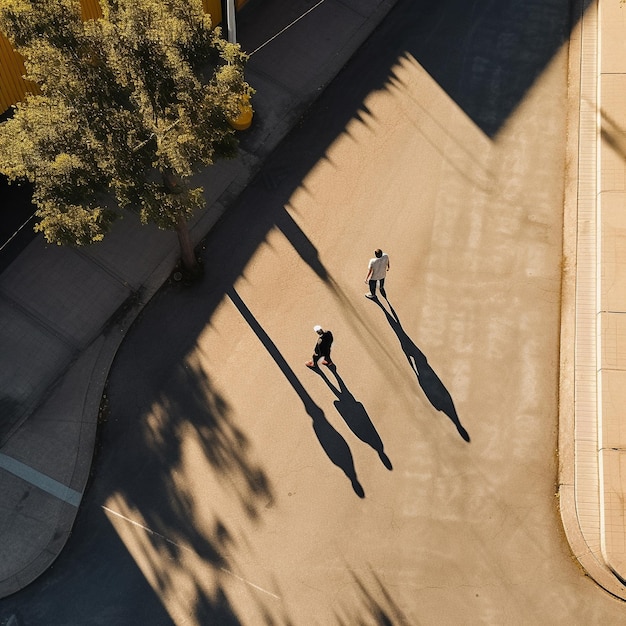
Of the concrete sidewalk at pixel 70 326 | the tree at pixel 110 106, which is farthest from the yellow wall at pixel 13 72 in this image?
the concrete sidewalk at pixel 70 326

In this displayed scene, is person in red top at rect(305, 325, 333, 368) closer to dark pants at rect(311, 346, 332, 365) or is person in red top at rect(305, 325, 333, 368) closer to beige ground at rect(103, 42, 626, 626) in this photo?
dark pants at rect(311, 346, 332, 365)

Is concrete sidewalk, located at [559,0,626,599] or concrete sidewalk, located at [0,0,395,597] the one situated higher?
concrete sidewalk, located at [0,0,395,597]

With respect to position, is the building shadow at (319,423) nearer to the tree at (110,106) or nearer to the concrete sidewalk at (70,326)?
the concrete sidewalk at (70,326)

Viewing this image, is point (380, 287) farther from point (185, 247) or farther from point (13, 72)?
point (13, 72)

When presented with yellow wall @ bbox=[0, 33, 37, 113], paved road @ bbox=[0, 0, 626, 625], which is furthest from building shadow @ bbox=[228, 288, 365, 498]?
yellow wall @ bbox=[0, 33, 37, 113]

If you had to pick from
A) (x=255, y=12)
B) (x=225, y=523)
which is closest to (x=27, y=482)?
(x=225, y=523)

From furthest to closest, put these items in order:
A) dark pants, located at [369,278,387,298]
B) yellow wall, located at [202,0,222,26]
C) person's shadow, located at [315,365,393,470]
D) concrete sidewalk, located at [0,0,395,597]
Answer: yellow wall, located at [202,0,222,26] → dark pants, located at [369,278,387,298] → person's shadow, located at [315,365,393,470] → concrete sidewalk, located at [0,0,395,597]

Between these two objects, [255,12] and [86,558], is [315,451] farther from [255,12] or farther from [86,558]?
[255,12]
